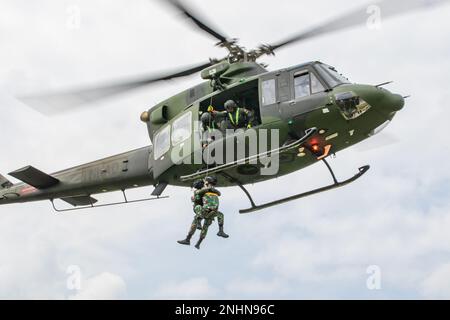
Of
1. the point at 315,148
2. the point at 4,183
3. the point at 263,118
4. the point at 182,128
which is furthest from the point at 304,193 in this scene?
the point at 4,183

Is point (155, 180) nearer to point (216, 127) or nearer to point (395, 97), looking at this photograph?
point (216, 127)

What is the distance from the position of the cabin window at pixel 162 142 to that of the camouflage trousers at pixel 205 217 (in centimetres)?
209

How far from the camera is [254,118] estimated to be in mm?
15594

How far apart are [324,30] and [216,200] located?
395cm

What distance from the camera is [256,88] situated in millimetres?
15820

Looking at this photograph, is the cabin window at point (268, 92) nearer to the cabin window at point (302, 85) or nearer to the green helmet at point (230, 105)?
the cabin window at point (302, 85)

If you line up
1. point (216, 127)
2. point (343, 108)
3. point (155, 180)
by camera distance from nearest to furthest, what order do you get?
point (343, 108) → point (216, 127) → point (155, 180)

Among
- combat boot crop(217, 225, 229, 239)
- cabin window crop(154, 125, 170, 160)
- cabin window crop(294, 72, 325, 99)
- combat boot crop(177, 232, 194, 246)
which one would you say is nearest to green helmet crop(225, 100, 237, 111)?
cabin window crop(294, 72, 325, 99)

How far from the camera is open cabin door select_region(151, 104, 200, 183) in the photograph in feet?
52.8

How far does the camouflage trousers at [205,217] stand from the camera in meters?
15.0

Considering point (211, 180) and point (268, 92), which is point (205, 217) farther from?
point (268, 92)

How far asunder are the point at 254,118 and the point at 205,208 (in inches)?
85.0

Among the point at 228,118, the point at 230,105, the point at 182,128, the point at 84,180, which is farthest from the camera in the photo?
the point at 84,180

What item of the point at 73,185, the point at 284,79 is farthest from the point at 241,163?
the point at 73,185
